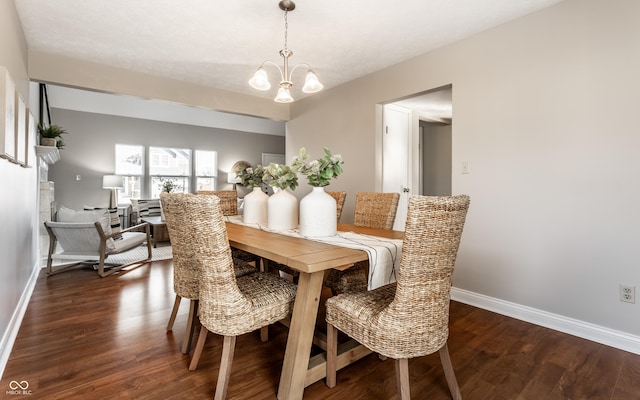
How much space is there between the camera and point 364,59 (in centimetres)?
320

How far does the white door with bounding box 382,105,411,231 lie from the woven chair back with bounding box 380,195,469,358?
8.22 feet

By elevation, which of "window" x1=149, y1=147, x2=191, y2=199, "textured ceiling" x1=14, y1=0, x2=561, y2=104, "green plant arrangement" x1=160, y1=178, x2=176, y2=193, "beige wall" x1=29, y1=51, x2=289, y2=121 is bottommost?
"green plant arrangement" x1=160, y1=178, x2=176, y2=193

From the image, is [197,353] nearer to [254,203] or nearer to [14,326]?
[254,203]

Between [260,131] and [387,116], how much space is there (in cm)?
567

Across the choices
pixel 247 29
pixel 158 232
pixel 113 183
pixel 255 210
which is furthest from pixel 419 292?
pixel 113 183

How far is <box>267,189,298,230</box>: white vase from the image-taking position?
212cm

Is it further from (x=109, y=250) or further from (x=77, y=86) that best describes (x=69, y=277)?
(x=77, y=86)

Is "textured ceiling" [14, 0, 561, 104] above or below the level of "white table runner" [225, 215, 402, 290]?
above

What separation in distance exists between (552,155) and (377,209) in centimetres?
130

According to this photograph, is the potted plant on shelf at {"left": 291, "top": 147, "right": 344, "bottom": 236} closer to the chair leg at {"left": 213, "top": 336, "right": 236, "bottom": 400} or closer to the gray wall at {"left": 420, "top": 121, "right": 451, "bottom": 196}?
the chair leg at {"left": 213, "top": 336, "right": 236, "bottom": 400}

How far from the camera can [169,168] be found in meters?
7.47

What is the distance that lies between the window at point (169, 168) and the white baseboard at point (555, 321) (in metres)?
6.71

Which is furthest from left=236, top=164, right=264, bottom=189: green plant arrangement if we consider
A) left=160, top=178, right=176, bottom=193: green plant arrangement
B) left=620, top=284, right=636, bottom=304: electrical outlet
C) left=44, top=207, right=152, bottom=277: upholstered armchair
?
left=160, top=178, right=176, bottom=193: green plant arrangement

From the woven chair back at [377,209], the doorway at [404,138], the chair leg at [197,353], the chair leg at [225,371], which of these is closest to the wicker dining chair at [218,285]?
the chair leg at [225,371]
